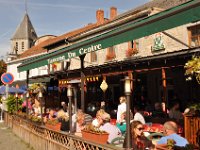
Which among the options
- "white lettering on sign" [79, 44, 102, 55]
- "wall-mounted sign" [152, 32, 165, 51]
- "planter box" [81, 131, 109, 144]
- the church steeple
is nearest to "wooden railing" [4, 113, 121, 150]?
"planter box" [81, 131, 109, 144]

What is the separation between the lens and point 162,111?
1275 centimetres

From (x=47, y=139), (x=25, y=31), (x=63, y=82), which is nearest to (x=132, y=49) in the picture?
(x=63, y=82)

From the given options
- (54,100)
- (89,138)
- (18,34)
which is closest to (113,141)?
(89,138)

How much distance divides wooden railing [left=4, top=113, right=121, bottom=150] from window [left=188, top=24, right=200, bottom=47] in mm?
9583

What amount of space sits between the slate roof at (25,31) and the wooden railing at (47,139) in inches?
2985

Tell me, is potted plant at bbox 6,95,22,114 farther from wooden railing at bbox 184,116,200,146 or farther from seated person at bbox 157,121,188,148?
seated person at bbox 157,121,188,148

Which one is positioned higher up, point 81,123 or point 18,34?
point 18,34

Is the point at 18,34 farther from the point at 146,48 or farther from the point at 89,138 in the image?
the point at 89,138

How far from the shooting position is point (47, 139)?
9.07 metres

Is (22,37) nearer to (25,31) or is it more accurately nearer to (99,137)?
(25,31)

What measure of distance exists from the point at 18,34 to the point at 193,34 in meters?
77.7

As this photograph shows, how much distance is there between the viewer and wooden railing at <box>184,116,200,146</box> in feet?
22.7

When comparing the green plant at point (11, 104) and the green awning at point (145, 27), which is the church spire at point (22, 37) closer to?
the green plant at point (11, 104)

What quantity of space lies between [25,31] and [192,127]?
86.3 metres
